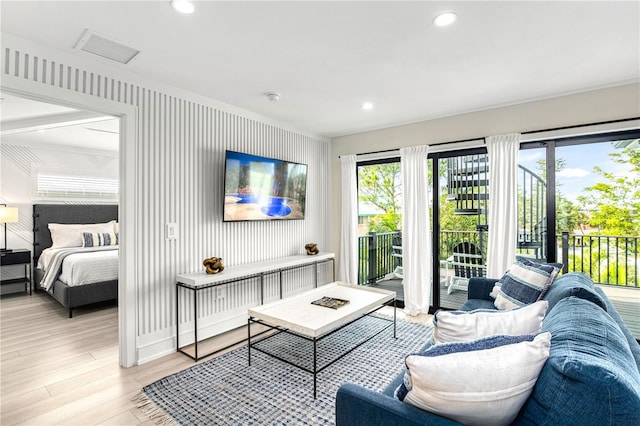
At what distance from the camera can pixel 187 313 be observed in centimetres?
318

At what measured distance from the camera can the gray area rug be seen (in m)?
2.08

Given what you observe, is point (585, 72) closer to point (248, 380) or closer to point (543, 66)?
point (543, 66)

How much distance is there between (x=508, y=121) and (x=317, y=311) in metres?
2.87

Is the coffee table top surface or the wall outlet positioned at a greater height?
the wall outlet

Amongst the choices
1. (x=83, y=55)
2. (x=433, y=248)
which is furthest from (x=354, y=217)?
(x=83, y=55)

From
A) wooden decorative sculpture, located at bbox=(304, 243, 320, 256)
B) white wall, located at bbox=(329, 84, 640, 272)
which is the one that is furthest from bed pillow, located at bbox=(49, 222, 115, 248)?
white wall, located at bbox=(329, 84, 640, 272)

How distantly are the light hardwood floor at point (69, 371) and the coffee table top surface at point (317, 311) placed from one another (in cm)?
88

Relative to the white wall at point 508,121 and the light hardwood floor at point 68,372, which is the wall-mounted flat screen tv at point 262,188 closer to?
the white wall at point 508,121

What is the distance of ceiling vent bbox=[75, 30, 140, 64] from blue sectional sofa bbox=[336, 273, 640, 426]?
2.61m

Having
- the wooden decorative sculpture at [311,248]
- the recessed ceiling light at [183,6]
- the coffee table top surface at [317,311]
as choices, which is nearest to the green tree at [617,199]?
the coffee table top surface at [317,311]

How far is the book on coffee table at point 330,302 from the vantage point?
287 cm

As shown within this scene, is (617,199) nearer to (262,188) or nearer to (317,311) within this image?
(317,311)

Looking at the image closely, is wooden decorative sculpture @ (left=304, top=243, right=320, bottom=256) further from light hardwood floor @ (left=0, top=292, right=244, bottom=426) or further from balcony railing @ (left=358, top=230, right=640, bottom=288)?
balcony railing @ (left=358, top=230, right=640, bottom=288)

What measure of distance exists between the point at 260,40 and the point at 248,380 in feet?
8.26
